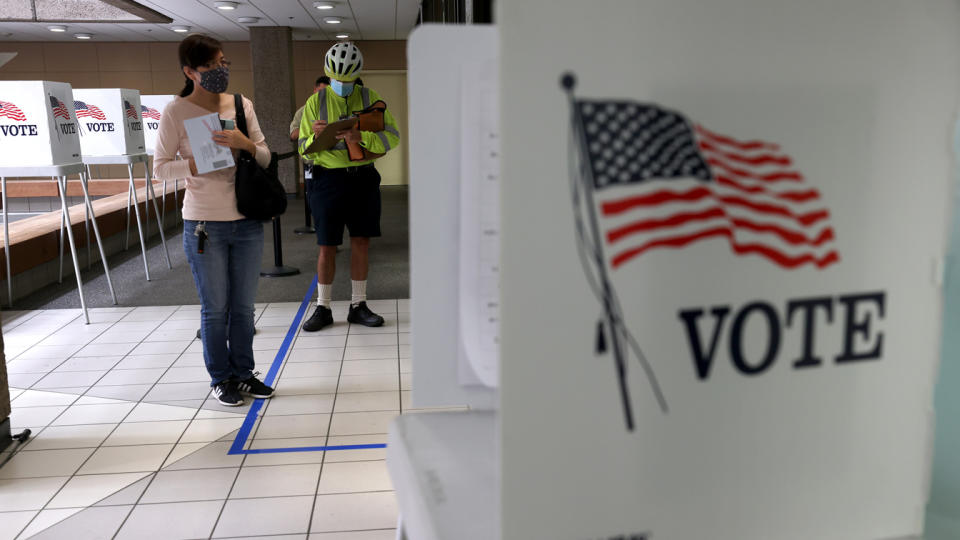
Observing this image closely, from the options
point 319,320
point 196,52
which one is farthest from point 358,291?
point 196,52

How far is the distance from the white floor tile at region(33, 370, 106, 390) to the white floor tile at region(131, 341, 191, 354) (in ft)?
1.23

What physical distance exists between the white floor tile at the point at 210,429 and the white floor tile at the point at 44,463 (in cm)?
37

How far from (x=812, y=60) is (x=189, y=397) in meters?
3.37

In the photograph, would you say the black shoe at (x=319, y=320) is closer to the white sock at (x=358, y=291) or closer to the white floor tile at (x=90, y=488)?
the white sock at (x=358, y=291)

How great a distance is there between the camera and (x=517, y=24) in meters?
0.54

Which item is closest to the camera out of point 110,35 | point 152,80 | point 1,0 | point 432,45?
point 432,45

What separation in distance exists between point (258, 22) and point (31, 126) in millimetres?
7851

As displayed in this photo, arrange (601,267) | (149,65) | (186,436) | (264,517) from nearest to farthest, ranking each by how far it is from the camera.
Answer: (601,267), (264,517), (186,436), (149,65)

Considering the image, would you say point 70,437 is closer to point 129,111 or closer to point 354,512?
point 354,512

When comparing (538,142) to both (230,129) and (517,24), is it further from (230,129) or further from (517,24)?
(230,129)

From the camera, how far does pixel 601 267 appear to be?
22.9 inches

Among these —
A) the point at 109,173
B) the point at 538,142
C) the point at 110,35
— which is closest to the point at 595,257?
the point at 538,142

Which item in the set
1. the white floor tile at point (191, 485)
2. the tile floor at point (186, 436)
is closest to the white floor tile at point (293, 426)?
the tile floor at point (186, 436)

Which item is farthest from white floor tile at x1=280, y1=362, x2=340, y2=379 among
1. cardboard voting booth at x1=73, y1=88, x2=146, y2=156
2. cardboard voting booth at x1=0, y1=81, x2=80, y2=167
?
cardboard voting booth at x1=73, y1=88, x2=146, y2=156
